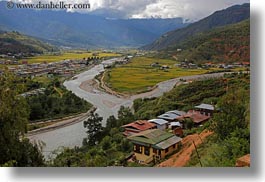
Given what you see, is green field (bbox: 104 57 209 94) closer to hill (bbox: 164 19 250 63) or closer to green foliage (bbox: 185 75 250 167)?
hill (bbox: 164 19 250 63)

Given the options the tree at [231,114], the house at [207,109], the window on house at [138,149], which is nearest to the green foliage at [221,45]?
the tree at [231,114]

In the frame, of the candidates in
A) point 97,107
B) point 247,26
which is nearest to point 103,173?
point 97,107

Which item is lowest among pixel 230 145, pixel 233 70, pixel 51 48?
pixel 230 145

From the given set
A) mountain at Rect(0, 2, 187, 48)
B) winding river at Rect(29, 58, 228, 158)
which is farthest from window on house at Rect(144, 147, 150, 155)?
mountain at Rect(0, 2, 187, 48)

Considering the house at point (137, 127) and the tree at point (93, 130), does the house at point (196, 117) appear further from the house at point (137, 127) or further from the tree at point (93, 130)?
the tree at point (93, 130)

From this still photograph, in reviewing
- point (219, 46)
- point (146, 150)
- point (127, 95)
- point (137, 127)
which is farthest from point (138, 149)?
point (219, 46)

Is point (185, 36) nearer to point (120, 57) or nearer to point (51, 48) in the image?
point (120, 57)
